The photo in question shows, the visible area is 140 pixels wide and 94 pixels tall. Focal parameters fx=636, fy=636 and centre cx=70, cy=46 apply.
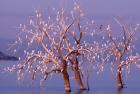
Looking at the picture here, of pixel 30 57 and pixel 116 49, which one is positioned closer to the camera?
pixel 30 57

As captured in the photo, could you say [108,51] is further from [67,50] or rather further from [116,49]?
[67,50]

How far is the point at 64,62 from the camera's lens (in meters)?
31.9

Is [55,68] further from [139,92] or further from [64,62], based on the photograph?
[139,92]

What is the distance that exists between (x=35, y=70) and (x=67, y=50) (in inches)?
76.3

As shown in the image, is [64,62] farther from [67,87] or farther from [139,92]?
[139,92]

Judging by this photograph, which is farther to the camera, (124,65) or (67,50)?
(124,65)

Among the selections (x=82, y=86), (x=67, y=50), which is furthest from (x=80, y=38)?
(x=82, y=86)

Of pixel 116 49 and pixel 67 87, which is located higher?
pixel 116 49

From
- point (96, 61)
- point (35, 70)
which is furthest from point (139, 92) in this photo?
point (35, 70)

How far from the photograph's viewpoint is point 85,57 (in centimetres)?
3294

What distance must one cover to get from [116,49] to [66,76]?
4.77 metres

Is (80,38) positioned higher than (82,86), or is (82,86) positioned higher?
(80,38)

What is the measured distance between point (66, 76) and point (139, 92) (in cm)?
406

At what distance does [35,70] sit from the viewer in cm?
3262
